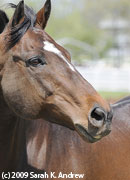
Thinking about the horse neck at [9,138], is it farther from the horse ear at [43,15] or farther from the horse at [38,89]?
the horse ear at [43,15]

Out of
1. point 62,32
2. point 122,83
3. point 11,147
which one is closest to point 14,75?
point 11,147

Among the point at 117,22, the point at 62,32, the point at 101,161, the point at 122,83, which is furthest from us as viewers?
the point at 117,22

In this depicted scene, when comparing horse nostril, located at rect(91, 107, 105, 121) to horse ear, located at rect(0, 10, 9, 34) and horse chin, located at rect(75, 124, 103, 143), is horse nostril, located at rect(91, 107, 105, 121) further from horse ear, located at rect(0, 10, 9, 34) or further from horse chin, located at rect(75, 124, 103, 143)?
horse ear, located at rect(0, 10, 9, 34)

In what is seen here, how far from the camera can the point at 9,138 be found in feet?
11.3

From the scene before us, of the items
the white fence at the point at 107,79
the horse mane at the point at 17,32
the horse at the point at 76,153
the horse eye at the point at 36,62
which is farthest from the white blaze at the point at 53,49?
the white fence at the point at 107,79

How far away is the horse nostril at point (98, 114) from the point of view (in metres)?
2.94

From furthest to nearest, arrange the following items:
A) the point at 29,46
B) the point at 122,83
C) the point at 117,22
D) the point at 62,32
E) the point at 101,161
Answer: the point at 117,22, the point at 62,32, the point at 122,83, the point at 101,161, the point at 29,46

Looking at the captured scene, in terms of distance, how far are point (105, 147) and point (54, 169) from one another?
62 cm

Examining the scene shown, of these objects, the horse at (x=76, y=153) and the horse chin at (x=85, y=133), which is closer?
the horse chin at (x=85, y=133)

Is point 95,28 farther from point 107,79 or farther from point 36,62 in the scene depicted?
point 36,62

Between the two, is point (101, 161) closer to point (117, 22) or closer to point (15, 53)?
point (15, 53)

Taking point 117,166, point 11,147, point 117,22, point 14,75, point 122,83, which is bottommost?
point 117,22

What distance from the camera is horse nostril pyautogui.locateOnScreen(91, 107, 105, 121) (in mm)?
2936

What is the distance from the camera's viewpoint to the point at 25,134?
11.7 ft
